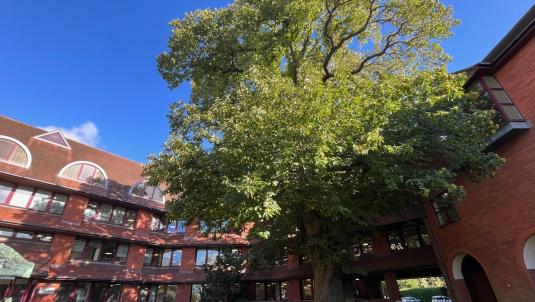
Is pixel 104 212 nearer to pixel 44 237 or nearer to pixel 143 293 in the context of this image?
pixel 44 237

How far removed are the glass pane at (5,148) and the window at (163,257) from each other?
1292 cm

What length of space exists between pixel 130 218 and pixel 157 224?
2796 mm

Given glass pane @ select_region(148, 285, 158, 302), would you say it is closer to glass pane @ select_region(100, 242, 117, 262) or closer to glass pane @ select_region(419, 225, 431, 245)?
glass pane @ select_region(100, 242, 117, 262)

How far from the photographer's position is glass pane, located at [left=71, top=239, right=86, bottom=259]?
21.1 m

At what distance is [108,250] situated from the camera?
2309 cm

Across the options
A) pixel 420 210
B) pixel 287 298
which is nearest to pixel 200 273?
pixel 287 298

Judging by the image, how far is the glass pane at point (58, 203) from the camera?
20.9 metres

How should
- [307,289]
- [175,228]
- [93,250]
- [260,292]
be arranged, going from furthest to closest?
[175,228]
[260,292]
[307,289]
[93,250]

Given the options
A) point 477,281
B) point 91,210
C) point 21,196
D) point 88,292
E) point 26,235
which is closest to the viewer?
point 477,281

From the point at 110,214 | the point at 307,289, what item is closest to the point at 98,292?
the point at 110,214

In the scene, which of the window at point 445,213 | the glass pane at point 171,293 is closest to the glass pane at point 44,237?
the glass pane at point 171,293

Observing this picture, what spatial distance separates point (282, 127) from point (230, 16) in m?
8.13

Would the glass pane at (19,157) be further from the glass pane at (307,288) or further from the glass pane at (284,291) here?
the glass pane at (307,288)

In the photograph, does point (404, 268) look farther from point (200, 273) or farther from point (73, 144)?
point (73, 144)
